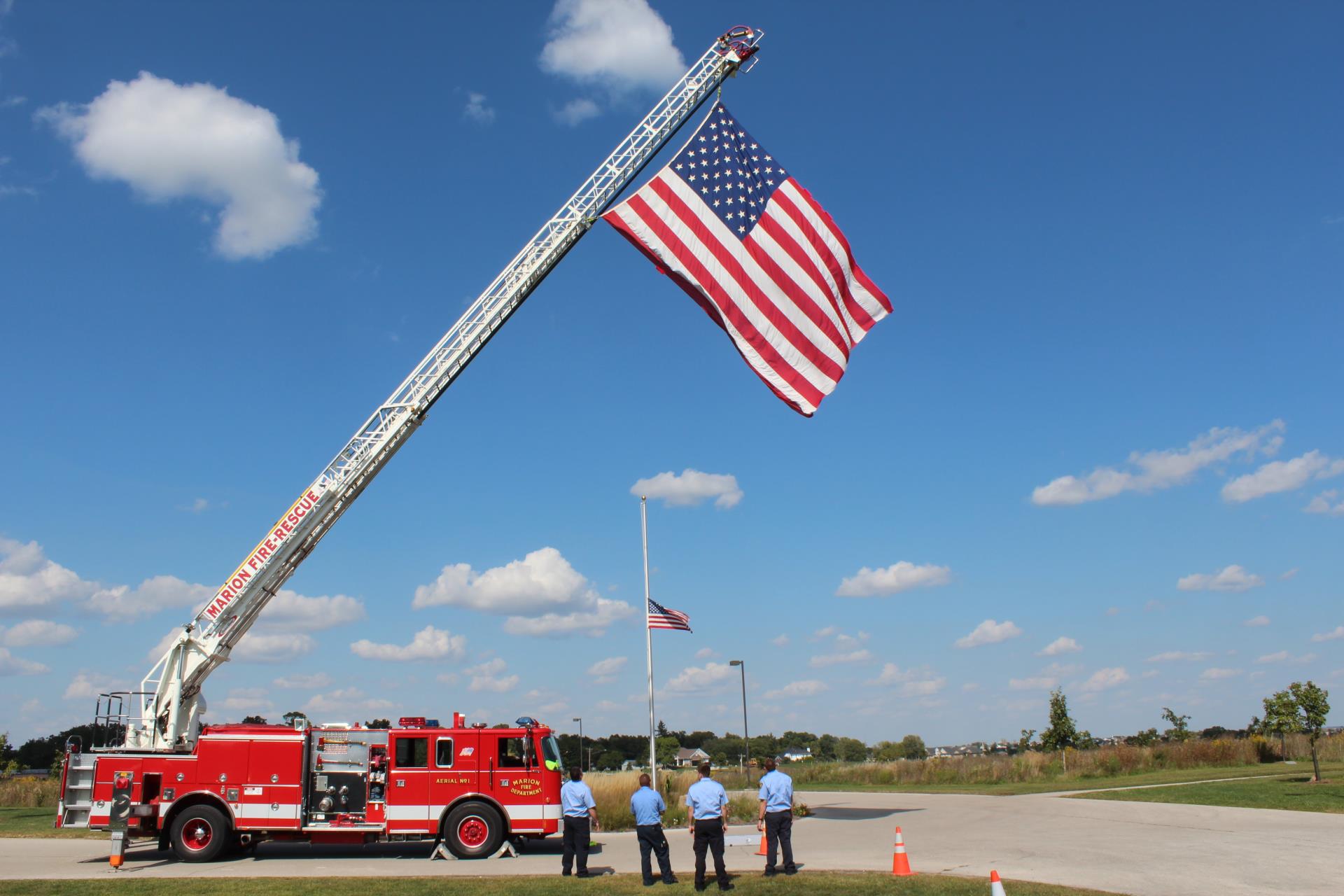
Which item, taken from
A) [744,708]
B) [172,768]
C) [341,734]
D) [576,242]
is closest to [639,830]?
[341,734]

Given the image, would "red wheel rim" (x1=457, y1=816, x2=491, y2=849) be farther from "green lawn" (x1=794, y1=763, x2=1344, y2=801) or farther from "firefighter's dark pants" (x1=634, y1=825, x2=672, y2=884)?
"green lawn" (x1=794, y1=763, x2=1344, y2=801)

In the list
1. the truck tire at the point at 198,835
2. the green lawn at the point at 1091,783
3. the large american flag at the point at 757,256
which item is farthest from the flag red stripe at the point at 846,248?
the green lawn at the point at 1091,783

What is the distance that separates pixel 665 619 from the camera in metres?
26.0

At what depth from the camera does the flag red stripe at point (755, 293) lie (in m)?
14.6

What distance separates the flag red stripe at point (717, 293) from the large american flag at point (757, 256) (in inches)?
0.6

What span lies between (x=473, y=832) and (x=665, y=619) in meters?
10.3

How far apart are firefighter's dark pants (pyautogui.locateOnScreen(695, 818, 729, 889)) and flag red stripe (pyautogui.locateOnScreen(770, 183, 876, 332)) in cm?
865

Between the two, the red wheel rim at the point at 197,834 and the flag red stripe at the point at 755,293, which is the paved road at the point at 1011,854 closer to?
the red wheel rim at the point at 197,834

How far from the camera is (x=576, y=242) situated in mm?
18391

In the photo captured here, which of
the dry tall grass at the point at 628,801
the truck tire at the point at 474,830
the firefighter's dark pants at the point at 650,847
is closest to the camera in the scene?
the firefighter's dark pants at the point at 650,847

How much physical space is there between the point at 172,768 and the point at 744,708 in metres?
31.9

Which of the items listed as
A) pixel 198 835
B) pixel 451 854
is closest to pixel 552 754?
pixel 451 854

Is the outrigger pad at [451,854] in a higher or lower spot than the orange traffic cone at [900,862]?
lower

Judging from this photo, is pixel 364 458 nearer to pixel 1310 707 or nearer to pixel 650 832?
pixel 650 832
